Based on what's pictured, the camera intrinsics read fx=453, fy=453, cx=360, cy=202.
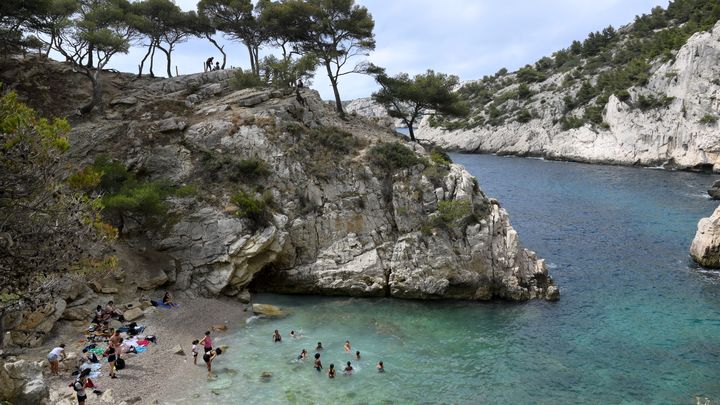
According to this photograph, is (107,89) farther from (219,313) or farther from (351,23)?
(219,313)

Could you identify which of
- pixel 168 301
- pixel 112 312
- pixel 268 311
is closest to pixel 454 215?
pixel 268 311

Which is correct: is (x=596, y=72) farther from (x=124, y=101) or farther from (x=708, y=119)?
(x=124, y=101)

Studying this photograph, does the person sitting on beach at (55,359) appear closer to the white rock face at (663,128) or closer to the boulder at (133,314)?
the boulder at (133,314)

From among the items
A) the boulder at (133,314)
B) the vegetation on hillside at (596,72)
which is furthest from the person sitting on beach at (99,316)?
the vegetation on hillside at (596,72)

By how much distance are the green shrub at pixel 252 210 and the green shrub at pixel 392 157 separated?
10.3 meters

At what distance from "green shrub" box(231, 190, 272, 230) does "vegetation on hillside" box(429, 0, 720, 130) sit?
9092cm

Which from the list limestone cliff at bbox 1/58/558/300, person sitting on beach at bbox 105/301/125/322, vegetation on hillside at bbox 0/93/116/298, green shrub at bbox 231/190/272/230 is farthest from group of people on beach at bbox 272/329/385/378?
vegetation on hillside at bbox 0/93/116/298

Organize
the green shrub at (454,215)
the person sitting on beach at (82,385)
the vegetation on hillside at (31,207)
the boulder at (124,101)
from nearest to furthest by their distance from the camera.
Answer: the vegetation on hillside at (31,207), the person sitting on beach at (82,385), the green shrub at (454,215), the boulder at (124,101)

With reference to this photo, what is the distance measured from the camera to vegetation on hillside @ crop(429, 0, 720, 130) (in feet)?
324

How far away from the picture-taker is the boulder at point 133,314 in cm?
2630

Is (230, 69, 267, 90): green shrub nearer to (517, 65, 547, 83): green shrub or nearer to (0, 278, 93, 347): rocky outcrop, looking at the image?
(0, 278, 93, 347): rocky outcrop

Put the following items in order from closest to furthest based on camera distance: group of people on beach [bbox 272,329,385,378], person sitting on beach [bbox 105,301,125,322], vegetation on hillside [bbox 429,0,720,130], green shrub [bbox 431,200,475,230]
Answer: group of people on beach [bbox 272,329,385,378], person sitting on beach [bbox 105,301,125,322], green shrub [bbox 431,200,475,230], vegetation on hillside [bbox 429,0,720,130]

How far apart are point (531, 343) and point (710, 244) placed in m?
21.7

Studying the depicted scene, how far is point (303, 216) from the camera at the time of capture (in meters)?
35.2
